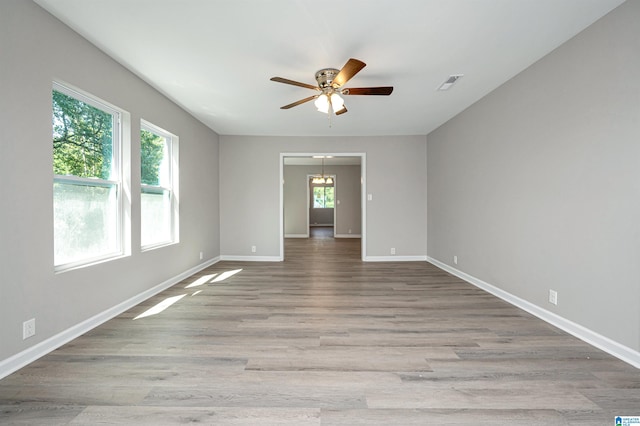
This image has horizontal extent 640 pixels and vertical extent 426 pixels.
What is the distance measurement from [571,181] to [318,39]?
8.37 ft

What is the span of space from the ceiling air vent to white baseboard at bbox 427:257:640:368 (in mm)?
2571

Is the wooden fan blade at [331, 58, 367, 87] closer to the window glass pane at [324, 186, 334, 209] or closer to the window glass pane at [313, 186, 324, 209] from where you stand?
the window glass pane at [313, 186, 324, 209]

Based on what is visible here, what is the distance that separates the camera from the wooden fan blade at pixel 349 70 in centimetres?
218

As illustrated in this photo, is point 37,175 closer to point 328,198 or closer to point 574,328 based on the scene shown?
point 574,328

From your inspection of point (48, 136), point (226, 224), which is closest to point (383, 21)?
point (48, 136)

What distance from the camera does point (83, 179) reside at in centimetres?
247

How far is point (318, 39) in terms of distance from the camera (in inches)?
92.7

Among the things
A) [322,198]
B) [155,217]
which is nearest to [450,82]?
[155,217]

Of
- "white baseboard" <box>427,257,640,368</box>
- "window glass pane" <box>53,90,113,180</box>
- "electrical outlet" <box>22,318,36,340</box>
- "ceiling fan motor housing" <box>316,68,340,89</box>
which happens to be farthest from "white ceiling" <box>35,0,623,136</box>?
"white baseboard" <box>427,257,640,368</box>

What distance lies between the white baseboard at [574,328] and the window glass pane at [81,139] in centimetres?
456

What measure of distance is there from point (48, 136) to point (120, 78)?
42.8 inches

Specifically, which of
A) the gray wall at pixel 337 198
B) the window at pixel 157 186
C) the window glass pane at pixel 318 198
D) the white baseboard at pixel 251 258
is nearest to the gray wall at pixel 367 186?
the white baseboard at pixel 251 258

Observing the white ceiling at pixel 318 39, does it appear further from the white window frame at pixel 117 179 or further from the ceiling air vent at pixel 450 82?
the white window frame at pixel 117 179

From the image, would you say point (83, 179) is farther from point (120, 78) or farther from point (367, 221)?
point (367, 221)
